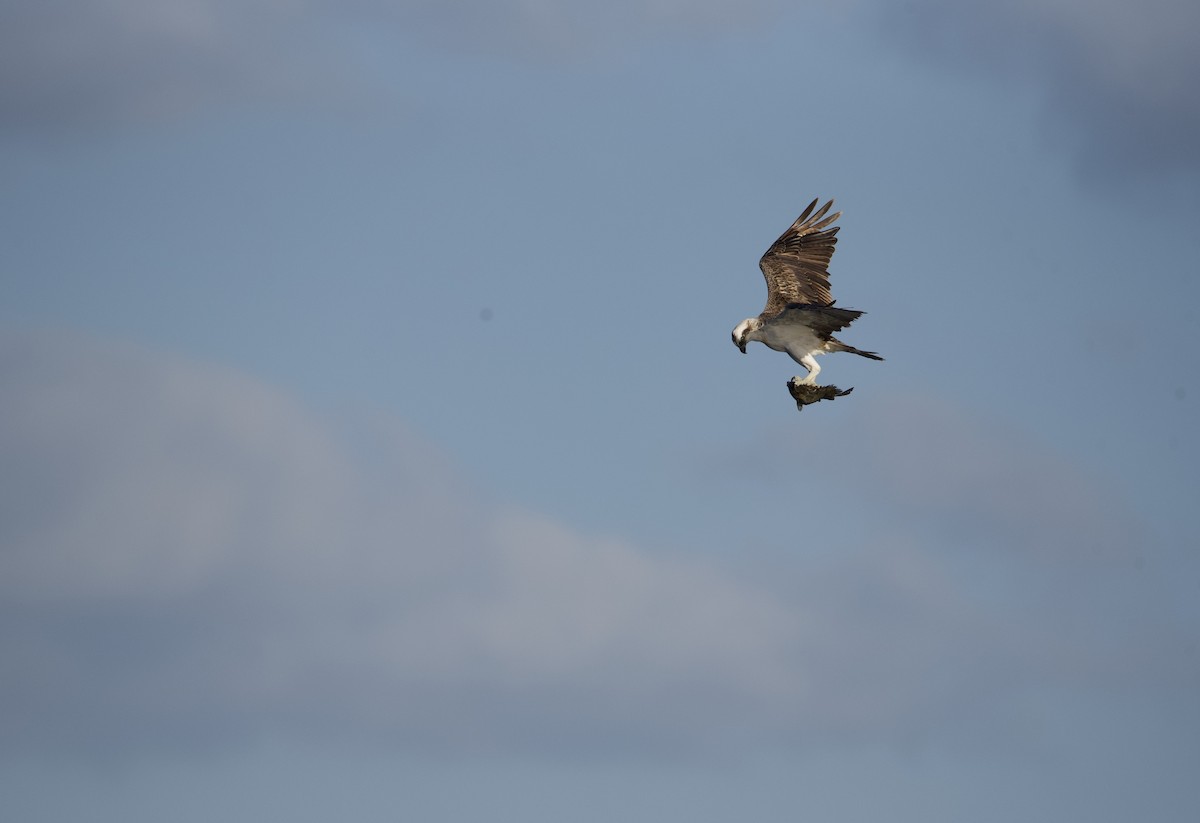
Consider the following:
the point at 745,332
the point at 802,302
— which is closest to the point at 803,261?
the point at 802,302

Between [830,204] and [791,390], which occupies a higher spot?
[830,204]

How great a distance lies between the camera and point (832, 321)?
4847cm

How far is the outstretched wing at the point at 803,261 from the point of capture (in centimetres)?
5544

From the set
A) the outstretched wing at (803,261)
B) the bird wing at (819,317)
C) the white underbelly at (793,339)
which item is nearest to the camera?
the bird wing at (819,317)

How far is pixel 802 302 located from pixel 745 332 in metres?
4.08

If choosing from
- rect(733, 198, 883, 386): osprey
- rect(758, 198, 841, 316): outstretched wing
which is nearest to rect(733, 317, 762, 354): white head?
Answer: rect(733, 198, 883, 386): osprey

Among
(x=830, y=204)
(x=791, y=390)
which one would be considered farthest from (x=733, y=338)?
(x=830, y=204)

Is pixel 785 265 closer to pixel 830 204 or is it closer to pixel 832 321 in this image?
pixel 830 204

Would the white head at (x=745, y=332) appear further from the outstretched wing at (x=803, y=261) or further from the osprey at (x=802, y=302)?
the outstretched wing at (x=803, y=261)

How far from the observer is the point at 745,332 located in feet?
168

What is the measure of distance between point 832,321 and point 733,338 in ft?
11.6

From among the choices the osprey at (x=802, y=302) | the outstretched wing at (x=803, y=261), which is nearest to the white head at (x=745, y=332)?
the osprey at (x=802, y=302)

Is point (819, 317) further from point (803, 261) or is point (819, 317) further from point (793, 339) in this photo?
point (803, 261)

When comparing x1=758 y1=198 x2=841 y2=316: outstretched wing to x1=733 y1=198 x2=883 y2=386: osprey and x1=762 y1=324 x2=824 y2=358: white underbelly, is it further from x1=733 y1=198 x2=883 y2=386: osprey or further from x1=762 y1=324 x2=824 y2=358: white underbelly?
x1=762 y1=324 x2=824 y2=358: white underbelly
